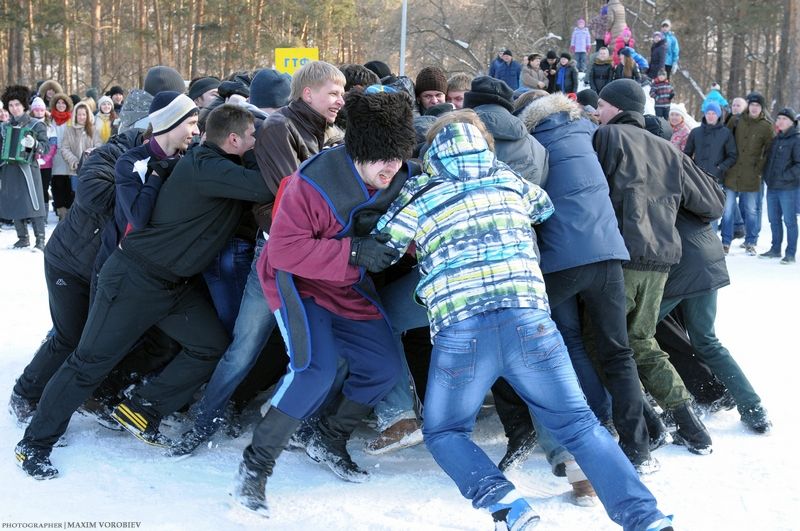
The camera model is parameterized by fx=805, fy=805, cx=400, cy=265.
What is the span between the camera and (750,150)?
10.5 metres

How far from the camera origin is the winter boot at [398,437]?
3830 millimetres

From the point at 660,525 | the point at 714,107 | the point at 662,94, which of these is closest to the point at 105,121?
the point at 714,107

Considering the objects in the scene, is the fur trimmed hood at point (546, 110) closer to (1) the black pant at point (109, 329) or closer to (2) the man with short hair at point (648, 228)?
(2) the man with short hair at point (648, 228)

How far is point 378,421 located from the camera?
152 inches

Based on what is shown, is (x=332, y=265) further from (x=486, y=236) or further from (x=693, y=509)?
(x=693, y=509)

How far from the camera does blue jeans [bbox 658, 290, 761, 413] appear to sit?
416 centimetres

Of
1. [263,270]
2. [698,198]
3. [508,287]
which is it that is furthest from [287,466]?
[698,198]

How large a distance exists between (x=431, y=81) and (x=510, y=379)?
287 cm

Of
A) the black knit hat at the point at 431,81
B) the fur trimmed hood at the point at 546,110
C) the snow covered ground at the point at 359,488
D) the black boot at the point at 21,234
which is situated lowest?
the black boot at the point at 21,234

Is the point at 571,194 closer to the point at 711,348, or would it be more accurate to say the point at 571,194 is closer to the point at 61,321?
the point at 711,348

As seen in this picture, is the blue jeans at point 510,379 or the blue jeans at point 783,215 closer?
the blue jeans at point 510,379

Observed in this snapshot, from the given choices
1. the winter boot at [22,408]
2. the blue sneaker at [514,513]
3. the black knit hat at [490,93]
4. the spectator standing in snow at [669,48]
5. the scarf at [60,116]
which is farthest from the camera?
the spectator standing in snow at [669,48]

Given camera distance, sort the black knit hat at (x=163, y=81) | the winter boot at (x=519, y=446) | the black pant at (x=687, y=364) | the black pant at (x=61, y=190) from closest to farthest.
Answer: the winter boot at (x=519, y=446) < the black pant at (x=687, y=364) < the black knit hat at (x=163, y=81) < the black pant at (x=61, y=190)

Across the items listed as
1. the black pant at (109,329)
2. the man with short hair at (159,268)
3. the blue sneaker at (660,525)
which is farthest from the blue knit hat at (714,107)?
the blue sneaker at (660,525)
